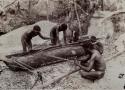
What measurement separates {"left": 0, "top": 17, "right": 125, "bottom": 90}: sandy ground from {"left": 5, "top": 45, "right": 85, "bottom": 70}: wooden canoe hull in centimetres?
10

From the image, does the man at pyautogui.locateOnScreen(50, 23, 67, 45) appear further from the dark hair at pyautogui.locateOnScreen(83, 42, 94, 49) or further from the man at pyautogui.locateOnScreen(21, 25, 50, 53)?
the dark hair at pyautogui.locateOnScreen(83, 42, 94, 49)

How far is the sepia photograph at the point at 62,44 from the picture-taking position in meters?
7.75

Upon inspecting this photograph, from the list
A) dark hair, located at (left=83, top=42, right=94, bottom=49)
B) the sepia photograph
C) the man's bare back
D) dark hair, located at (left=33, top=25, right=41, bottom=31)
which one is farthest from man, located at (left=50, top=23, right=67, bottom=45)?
the man's bare back

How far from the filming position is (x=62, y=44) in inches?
315

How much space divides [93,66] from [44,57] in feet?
2.61

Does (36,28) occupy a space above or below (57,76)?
above

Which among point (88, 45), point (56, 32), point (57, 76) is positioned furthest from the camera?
point (56, 32)

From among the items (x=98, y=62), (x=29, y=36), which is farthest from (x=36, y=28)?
(x=98, y=62)

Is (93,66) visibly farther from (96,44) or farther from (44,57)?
(44,57)

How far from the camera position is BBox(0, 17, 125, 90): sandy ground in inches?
302

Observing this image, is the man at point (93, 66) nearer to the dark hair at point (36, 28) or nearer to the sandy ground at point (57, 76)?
the sandy ground at point (57, 76)

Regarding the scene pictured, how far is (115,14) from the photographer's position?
8.34 metres

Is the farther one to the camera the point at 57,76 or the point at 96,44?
the point at 96,44

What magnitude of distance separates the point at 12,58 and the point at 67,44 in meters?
0.93
